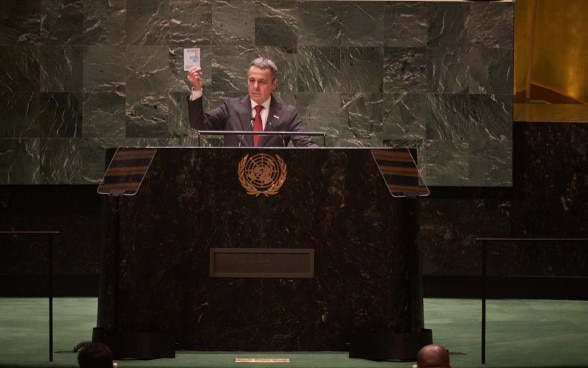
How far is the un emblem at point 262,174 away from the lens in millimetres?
7211

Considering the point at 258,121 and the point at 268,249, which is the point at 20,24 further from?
the point at 268,249

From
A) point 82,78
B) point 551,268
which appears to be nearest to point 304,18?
point 82,78

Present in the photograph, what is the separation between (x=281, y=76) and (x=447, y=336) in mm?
3731

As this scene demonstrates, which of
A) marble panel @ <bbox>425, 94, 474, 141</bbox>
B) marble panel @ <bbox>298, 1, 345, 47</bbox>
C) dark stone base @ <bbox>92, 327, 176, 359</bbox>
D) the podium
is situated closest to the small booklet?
the podium

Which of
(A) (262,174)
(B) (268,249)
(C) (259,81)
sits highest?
(C) (259,81)

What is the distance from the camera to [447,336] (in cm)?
852

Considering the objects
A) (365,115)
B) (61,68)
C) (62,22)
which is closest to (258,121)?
(365,115)

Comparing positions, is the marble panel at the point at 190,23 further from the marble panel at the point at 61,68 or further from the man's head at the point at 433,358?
the man's head at the point at 433,358

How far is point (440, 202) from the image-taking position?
11.6 m

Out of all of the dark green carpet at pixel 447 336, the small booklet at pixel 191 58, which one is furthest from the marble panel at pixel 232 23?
the dark green carpet at pixel 447 336

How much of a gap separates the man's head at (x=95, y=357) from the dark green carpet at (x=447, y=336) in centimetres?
283

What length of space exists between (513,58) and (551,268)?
2.18 metres

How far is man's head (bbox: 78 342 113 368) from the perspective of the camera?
3.97 metres

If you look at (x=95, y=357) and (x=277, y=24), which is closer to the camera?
(x=95, y=357)
